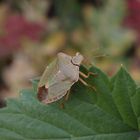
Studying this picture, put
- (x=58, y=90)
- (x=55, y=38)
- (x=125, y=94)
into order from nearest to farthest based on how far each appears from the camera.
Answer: (x=125, y=94) → (x=58, y=90) → (x=55, y=38)

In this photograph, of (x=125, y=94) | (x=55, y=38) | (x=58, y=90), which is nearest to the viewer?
(x=125, y=94)

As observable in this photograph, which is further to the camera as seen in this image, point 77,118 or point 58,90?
point 58,90

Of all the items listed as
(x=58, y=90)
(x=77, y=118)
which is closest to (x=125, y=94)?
(x=77, y=118)

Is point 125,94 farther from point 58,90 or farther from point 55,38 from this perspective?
point 55,38

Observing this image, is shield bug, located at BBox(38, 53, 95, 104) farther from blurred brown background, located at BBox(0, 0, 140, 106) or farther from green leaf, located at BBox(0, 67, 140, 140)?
blurred brown background, located at BBox(0, 0, 140, 106)

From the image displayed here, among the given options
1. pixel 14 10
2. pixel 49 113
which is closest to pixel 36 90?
pixel 49 113

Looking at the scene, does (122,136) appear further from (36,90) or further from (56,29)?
(56,29)

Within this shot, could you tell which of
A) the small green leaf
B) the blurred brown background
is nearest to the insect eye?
the small green leaf
